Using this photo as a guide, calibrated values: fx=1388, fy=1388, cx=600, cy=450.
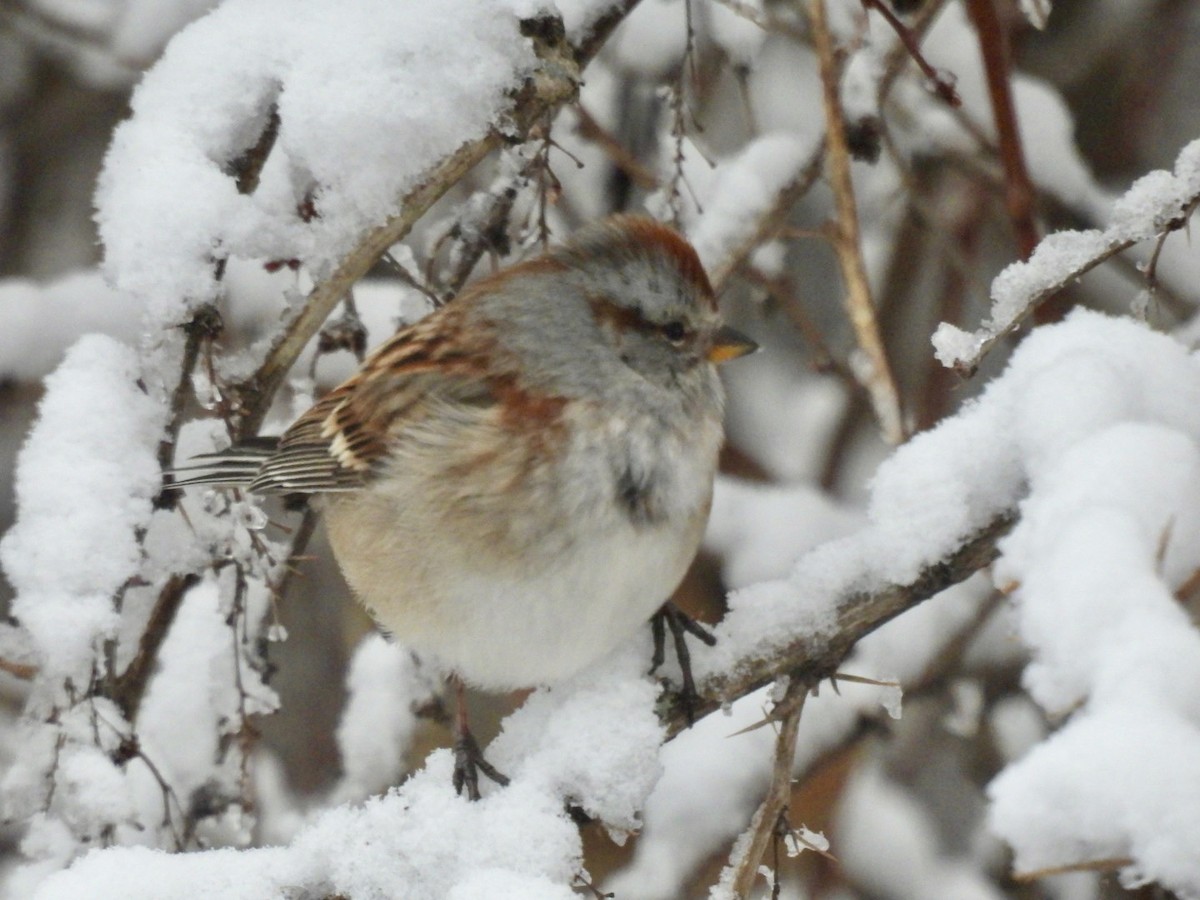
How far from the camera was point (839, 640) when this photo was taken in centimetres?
175

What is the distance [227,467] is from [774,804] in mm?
1037

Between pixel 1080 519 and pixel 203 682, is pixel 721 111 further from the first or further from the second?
pixel 1080 519

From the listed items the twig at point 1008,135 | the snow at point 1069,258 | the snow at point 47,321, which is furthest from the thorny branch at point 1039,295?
the snow at point 47,321

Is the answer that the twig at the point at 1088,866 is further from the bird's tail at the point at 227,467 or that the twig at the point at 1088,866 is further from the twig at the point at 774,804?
the bird's tail at the point at 227,467

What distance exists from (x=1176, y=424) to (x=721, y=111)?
325 centimetres

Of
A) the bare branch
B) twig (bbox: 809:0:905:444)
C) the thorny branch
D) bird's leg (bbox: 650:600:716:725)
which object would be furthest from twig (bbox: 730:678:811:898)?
twig (bbox: 809:0:905:444)

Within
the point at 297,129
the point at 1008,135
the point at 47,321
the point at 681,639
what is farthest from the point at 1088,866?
the point at 47,321

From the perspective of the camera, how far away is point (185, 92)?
6.94ft

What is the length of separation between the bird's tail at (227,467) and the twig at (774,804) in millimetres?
947

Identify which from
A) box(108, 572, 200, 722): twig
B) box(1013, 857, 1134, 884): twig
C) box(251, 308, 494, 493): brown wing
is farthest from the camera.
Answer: box(251, 308, 494, 493): brown wing

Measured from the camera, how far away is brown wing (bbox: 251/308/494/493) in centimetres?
229

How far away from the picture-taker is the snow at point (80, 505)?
1.87 meters

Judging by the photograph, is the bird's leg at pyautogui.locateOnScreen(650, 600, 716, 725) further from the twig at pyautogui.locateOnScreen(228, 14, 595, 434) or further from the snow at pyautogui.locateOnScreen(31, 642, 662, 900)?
the twig at pyautogui.locateOnScreen(228, 14, 595, 434)

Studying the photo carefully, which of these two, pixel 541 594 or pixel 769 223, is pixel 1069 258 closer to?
pixel 541 594
